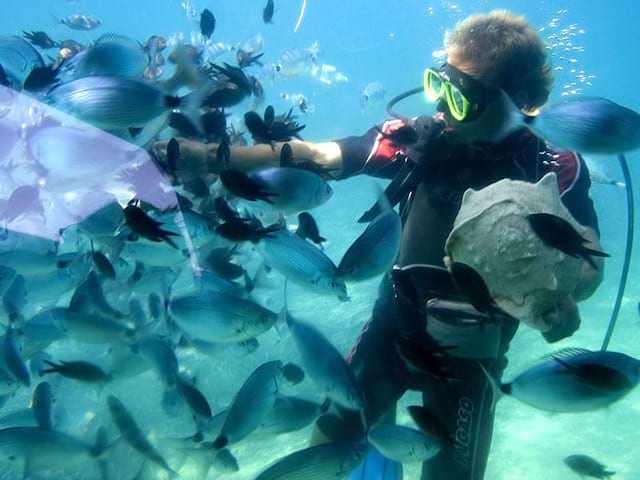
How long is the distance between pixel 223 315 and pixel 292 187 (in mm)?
801

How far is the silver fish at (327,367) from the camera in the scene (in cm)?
230

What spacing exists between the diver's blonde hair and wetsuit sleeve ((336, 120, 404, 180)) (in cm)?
71

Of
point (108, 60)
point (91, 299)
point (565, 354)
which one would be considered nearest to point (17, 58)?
point (108, 60)

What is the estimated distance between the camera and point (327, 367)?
2297 millimetres

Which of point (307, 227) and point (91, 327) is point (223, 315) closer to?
point (307, 227)

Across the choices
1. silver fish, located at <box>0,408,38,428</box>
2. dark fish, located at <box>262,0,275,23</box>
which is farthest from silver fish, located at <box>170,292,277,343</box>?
dark fish, located at <box>262,0,275,23</box>

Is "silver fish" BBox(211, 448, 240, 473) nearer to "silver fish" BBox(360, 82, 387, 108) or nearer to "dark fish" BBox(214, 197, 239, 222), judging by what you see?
"dark fish" BBox(214, 197, 239, 222)

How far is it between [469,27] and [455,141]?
1.01 meters

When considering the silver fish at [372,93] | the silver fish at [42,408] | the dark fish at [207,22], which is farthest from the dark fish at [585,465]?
the silver fish at [372,93]

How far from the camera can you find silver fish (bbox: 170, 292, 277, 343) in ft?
8.07

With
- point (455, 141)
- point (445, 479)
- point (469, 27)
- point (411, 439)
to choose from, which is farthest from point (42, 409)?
point (469, 27)

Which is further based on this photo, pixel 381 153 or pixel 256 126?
pixel 381 153

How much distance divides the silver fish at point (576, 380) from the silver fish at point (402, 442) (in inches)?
24.3

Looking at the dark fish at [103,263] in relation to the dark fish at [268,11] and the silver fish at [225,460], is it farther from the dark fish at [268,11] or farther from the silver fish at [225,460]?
the dark fish at [268,11]
